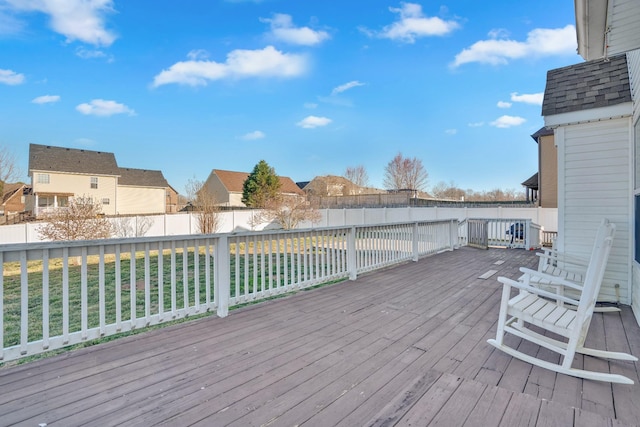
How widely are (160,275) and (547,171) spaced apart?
60.6ft

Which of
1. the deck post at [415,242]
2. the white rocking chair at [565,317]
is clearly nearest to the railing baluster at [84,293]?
the white rocking chair at [565,317]

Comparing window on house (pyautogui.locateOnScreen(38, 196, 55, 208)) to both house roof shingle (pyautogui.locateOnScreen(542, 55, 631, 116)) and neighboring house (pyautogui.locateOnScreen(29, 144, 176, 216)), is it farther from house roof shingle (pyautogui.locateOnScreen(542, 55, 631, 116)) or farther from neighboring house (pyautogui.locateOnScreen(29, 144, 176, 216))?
house roof shingle (pyautogui.locateOnScreen(542, 55, 631, 116))

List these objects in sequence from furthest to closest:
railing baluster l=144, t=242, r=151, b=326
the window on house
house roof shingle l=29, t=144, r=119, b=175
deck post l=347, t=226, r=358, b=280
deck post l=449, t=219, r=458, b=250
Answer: the window on house, house roof shingle l=29, t=144, r=119, b=175, deck post l=449, t=219, r=458, b=250, deck post l=347, t=226, r=358, b=280, railing baluster l=144, t=242, r=151, b=326

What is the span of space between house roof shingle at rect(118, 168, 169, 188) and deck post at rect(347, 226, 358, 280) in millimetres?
28458

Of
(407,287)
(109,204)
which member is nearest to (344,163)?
(109,204)

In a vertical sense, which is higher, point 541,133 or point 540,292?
point 541,133

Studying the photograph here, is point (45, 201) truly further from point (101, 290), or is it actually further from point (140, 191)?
point (101, 290)

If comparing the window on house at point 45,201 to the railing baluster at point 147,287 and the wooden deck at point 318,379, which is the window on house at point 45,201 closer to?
the railing baluster at point 147,287

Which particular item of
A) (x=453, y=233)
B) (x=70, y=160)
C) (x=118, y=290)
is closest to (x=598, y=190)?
(x=453, y=233)

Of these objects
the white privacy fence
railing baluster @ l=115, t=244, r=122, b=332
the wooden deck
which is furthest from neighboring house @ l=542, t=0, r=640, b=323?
the white privacy fence

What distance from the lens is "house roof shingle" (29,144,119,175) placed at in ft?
74.4

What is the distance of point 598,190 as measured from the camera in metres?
4.02

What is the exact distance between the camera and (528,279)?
9.34ft

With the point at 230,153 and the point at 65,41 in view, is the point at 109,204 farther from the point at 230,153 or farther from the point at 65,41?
the point at 65,41
